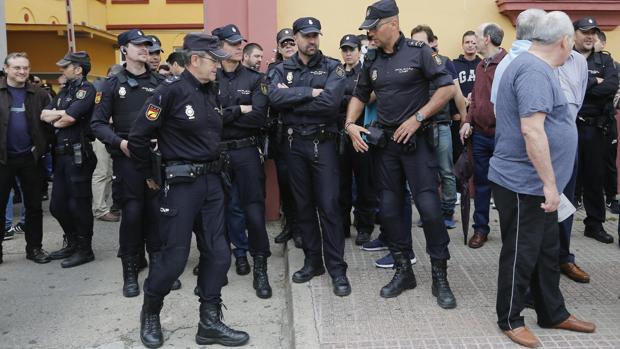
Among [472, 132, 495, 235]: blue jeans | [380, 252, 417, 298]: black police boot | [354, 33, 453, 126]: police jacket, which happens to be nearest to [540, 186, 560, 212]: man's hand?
[354, 33, 453, 126]: police jacket

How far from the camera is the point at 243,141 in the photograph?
488 centimetres

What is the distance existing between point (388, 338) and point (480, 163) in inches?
99.7

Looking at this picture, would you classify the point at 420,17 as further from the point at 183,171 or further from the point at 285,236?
the point at 183,171

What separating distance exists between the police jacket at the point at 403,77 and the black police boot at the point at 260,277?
5.04 ft

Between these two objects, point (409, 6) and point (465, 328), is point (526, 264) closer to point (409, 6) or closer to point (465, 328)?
point (465, 328)

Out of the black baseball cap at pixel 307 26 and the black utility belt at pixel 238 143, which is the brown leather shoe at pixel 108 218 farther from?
the black baseball cap at pixel 307 26

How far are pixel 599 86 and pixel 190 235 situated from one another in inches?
158

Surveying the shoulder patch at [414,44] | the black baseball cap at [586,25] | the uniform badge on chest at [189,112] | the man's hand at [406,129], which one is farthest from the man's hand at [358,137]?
the black baseball cap at [586,25]

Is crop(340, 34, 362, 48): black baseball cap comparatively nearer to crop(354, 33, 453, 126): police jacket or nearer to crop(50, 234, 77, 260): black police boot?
crop(354, 33, 453, 126): police jacket

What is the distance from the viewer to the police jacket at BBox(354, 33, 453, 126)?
4.20 m

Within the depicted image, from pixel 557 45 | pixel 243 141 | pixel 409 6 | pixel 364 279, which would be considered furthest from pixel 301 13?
pixel 557 45

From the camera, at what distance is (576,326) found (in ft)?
12.0

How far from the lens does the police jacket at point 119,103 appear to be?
4.90 meters

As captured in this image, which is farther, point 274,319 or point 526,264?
point 274,319
